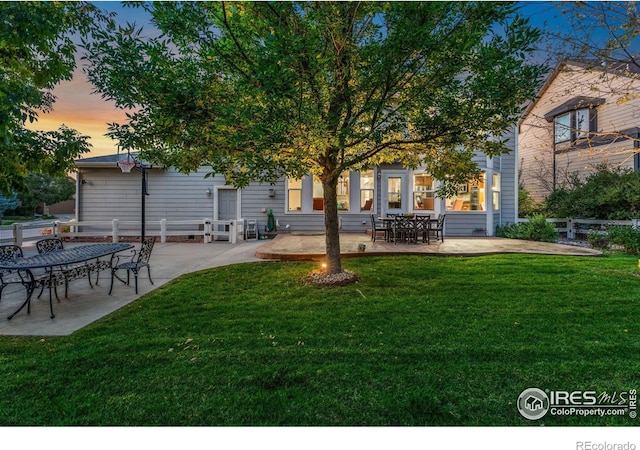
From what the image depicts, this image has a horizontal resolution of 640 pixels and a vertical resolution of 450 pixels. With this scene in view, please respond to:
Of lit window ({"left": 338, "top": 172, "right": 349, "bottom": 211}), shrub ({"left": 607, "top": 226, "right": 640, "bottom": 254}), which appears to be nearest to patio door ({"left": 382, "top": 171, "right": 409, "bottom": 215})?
lit window ({"left": 338, "top": 172, "right": 349, "bottom": 211})

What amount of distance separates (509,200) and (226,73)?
456 inches

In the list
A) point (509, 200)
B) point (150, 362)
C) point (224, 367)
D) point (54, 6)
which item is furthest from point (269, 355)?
point (509, 200)

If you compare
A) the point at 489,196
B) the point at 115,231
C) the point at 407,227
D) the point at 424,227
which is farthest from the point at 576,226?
the point at 115,231

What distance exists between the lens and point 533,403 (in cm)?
215

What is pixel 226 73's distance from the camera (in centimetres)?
435

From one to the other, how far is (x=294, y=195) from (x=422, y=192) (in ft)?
16.6

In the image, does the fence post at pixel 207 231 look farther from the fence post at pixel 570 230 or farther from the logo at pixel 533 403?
the fence post at pixel 570 230

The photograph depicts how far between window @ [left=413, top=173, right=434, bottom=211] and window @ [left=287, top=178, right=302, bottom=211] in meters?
4.55

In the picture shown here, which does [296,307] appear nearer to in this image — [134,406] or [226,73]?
[134,406]

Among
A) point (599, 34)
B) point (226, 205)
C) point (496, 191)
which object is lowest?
point (226, 205)

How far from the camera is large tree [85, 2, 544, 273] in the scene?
3533 mm

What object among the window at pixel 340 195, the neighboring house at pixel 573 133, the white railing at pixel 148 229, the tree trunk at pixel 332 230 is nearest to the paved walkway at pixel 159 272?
the white railing at pixel 148 229

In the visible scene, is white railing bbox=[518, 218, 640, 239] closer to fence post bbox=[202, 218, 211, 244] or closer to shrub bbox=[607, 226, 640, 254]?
shrub bbox=[607, 226, 640, 254]

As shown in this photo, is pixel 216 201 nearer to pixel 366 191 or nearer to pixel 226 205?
pixel 226 205
